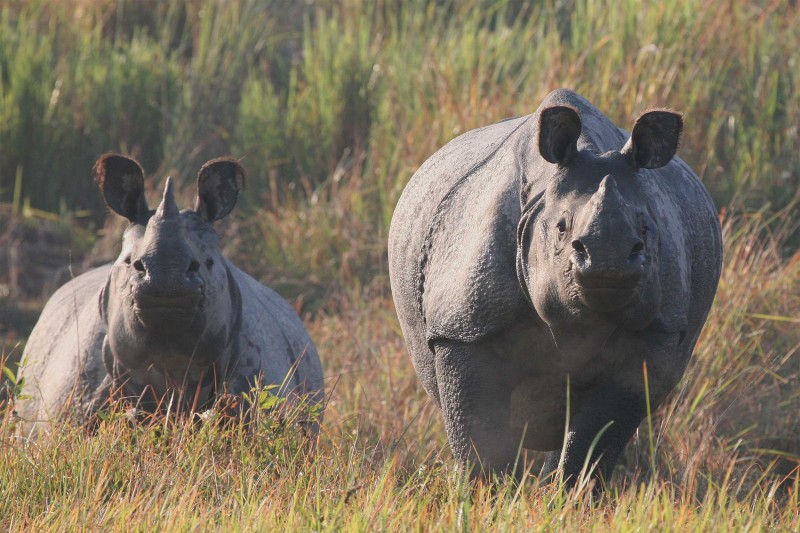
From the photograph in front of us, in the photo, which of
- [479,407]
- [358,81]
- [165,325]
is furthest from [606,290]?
[358,81]

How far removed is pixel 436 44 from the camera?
10.9 m

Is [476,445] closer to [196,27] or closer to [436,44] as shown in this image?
[436,44]

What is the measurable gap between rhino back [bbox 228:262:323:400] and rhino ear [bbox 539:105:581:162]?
4.72 feet

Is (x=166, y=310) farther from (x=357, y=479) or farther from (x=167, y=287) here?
(x=357, y=479)

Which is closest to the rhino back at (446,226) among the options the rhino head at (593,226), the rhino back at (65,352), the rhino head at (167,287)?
the rhino head at (593,226)

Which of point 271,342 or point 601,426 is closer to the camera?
point 601,426

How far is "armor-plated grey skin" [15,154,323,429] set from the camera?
4.96 m

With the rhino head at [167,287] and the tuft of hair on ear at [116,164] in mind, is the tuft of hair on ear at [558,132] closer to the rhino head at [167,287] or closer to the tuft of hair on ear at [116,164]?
the rhino head at [167,287]

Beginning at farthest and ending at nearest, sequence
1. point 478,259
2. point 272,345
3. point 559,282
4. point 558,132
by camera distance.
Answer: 1. point 272,345
2. point 478,259
3. point 558,132
4. point 559,282

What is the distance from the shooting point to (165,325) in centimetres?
501

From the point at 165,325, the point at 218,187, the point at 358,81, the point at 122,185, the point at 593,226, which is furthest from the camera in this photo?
the point at 358,81

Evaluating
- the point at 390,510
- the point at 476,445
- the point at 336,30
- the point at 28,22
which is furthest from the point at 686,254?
the point at 28,22

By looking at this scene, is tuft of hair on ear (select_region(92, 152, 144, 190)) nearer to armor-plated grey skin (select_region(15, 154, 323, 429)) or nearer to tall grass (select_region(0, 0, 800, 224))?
armor-plated grey skin (select_region(15, 154, 323, 429))

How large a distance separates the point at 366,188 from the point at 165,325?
4.85m
